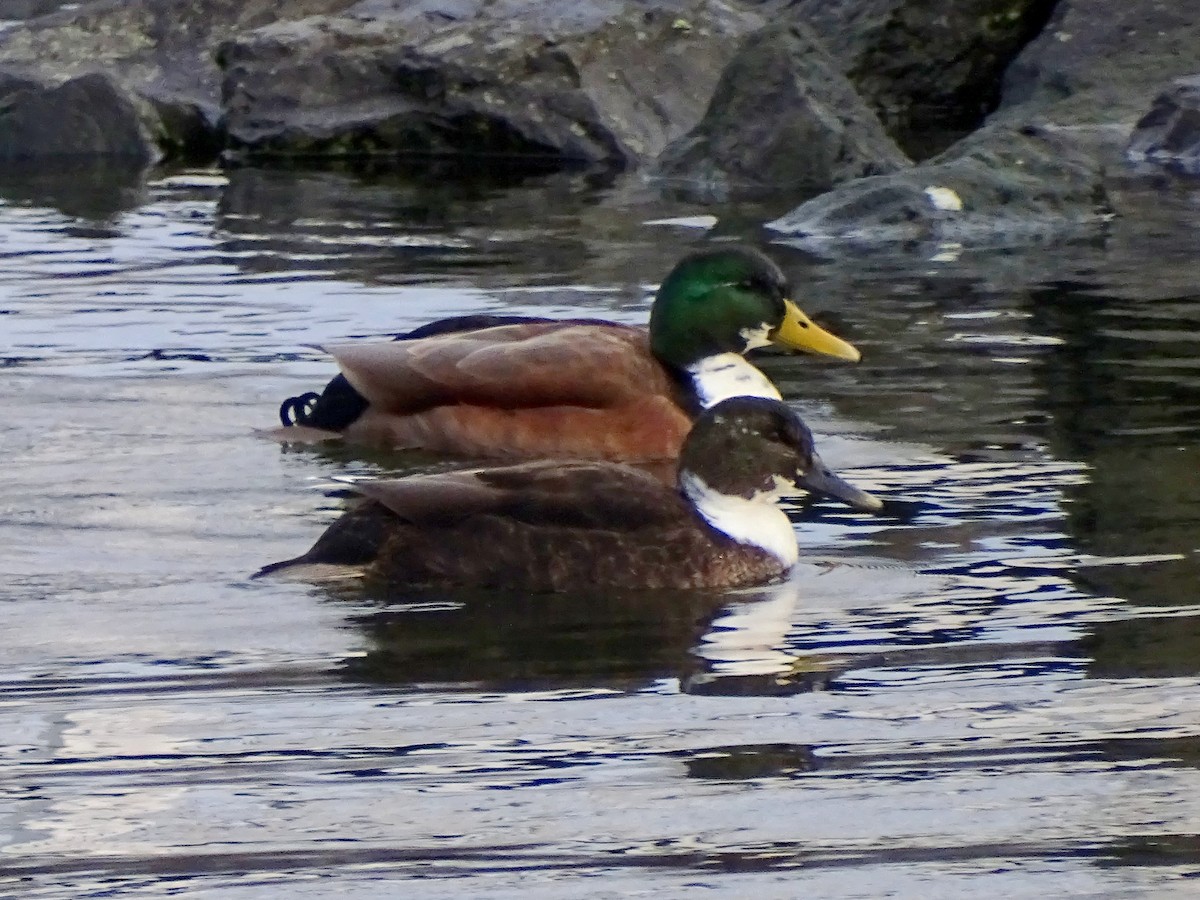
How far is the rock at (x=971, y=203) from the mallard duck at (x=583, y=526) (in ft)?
24.1

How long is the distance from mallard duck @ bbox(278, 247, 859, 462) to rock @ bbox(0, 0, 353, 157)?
11647mm

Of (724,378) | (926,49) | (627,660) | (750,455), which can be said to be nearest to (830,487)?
(750,455)

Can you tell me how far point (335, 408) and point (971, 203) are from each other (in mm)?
6481

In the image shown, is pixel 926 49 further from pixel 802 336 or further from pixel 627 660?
pixel 627 660

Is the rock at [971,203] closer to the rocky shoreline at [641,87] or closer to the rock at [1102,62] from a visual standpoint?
the rocky shoreline at [641,87]

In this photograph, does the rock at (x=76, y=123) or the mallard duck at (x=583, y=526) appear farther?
the rock at (x=76, y=123)

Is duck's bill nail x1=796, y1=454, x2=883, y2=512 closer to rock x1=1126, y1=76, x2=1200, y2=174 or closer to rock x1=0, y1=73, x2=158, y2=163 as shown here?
rock x1=1126, y1=76, x2=1200, y2=174

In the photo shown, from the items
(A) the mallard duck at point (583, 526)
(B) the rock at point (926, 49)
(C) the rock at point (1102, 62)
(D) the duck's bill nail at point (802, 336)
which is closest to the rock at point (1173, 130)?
(C) the rock at point (1102, 62)

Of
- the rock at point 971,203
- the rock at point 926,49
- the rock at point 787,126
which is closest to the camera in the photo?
the rock at point 971,203

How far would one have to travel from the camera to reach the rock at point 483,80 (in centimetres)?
1980

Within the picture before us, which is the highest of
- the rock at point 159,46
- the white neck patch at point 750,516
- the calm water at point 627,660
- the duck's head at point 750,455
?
the rock at point 159,46

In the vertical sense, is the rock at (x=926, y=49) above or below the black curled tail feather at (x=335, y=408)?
above

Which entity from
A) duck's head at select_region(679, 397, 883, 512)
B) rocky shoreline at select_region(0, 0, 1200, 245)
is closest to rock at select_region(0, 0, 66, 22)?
rocky shoreline at select_region(0, 0, 1200, 245)

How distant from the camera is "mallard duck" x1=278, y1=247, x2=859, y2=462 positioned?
376 inches
